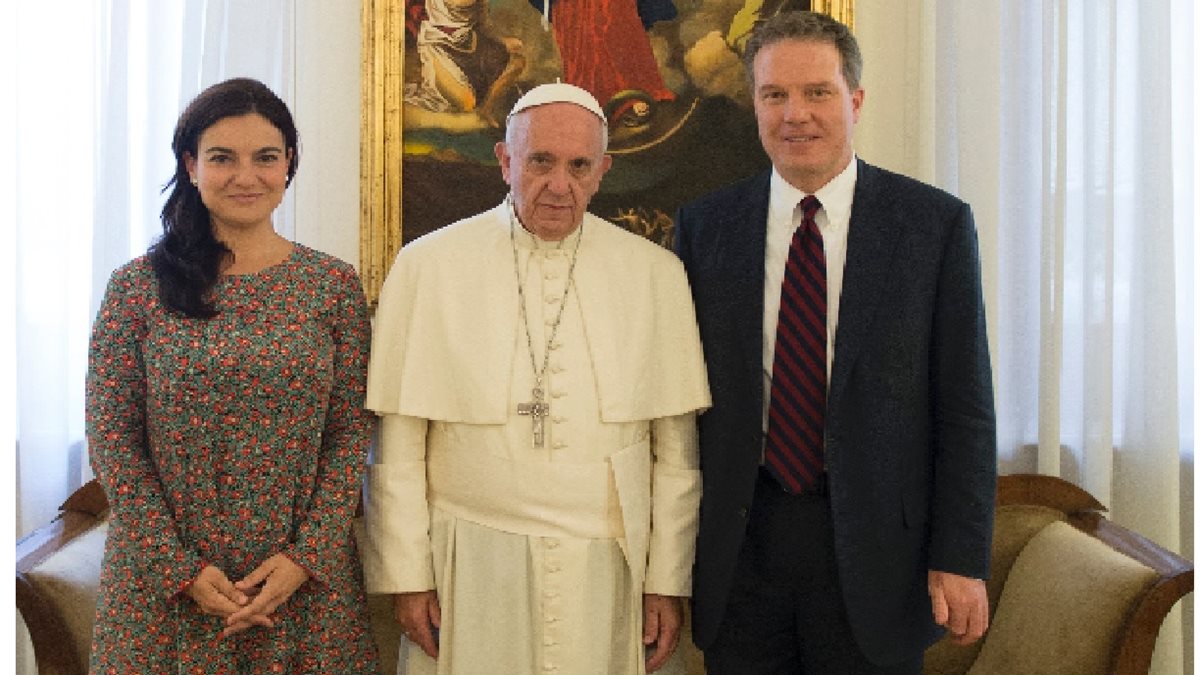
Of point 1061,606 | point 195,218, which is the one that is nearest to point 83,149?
point 195,218

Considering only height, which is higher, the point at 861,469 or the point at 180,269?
the point at 180,269

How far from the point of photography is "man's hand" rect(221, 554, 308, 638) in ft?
7.14

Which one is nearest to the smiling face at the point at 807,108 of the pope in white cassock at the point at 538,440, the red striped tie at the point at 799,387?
the red striped tie at the point at 799,387

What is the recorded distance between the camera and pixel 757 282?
2.29m

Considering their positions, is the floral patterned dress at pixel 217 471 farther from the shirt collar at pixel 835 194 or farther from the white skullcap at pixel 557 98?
the shirt collar at pixel 835 194

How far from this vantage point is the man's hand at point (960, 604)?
218cm

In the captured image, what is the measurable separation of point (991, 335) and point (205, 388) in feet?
7.77

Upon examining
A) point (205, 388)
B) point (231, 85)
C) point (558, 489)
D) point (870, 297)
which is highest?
point (231, 85)

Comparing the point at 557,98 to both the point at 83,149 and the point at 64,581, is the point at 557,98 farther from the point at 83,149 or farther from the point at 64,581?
the point at 83,149

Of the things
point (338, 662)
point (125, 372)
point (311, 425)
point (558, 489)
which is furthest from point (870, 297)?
point (125, 372)

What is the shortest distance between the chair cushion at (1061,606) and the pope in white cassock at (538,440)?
114 cm

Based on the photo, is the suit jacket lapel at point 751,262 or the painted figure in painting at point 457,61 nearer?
the suit jacket lapel at point 751,262

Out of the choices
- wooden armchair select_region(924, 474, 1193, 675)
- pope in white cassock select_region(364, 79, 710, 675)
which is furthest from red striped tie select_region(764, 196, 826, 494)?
wooden armchair select_region(924, 474, 1193, 675)

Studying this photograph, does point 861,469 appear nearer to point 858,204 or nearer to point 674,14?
point 858,204
